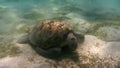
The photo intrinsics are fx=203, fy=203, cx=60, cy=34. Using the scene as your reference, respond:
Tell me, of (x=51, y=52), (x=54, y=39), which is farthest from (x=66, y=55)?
(x=54, y=39)

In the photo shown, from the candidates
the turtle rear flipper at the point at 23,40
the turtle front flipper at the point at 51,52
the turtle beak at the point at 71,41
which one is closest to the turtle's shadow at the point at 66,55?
the turtle front flipper at the point at 51,52

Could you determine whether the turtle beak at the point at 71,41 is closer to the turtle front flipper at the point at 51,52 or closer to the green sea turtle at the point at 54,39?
the green sea turtle at the point at 54,39

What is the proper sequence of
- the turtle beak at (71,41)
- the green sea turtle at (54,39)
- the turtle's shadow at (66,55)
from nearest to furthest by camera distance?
1. the turtle beak at (71,41)
2. the green sea turtle at (54,39)
3. the turtle's shadow at (66,55)

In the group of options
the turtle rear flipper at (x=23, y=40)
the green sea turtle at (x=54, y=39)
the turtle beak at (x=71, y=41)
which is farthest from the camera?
the turtle rear flipper at (x=23, y=40)

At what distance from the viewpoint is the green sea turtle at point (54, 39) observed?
8.58 m

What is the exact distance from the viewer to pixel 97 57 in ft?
29.5

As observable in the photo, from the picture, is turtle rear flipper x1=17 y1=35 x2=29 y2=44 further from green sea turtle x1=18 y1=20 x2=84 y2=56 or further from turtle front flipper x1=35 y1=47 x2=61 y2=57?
turtle front flipper x1=35 y1=47 x2=61 y2=57

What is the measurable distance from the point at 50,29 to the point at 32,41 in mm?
1290

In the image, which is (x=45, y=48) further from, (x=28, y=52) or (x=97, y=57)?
(x=97, y=57)

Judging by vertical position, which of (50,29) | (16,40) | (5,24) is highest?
(50,29)

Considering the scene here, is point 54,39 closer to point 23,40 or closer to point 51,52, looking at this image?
point 51,52

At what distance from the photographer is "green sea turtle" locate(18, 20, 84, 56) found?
28.1ft

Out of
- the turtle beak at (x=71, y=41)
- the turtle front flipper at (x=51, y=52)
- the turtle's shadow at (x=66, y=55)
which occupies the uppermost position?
the turtle beak at (x=71, y=41)

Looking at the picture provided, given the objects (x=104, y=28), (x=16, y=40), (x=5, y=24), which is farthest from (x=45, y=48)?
(x=5, y=24)
